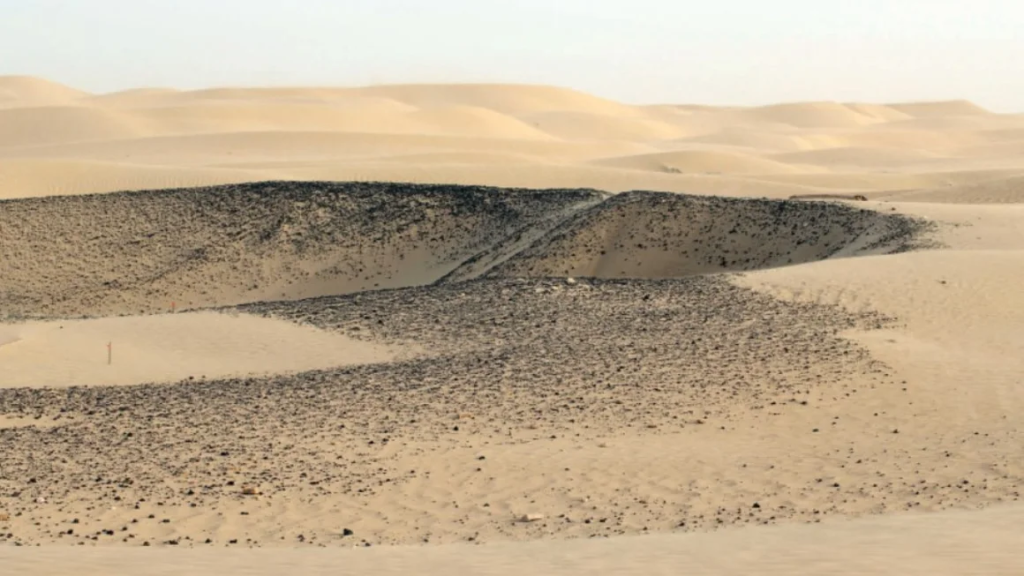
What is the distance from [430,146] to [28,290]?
42.5 metres

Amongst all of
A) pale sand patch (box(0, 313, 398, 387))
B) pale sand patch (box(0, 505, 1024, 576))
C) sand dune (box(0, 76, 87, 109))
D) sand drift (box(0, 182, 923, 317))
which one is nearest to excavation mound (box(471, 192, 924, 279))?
sand drift (box(0, 182, 923, 317))

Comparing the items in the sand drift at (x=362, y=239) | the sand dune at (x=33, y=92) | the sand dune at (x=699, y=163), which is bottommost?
the sand drift at (x=362, y=239)

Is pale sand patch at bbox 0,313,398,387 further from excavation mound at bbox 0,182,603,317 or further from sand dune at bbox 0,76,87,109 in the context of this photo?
sand dune at bbox 0,76,87,109

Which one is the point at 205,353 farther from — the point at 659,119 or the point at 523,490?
the point at 659,119

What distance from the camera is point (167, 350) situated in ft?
63.6

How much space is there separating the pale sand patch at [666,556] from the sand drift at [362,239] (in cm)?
1620

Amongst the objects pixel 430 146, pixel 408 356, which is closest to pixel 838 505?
pixel 408 356

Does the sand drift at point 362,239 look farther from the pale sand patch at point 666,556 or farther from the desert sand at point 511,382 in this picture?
the pale sand patch at point 666,556

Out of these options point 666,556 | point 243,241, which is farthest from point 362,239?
point 666,556

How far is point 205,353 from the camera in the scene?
1911cm

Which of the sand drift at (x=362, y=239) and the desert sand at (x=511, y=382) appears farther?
the sand drift at (x=362, y=239)

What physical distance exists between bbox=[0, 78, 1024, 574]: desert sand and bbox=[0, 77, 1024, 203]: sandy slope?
22.2 feet

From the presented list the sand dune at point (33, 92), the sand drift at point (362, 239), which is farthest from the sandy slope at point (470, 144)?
the sand drift at point (362, 239)

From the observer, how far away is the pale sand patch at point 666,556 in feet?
26.3
